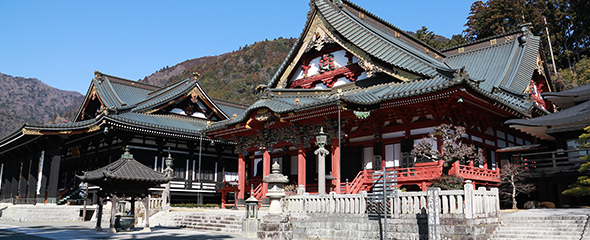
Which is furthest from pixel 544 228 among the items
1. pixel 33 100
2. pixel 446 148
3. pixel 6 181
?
pixel 33 100

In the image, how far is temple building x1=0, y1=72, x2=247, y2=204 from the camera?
29.9m

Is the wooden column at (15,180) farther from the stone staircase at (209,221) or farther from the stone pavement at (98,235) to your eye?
the stone staircase at (209,221)

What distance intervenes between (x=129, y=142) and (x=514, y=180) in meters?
23.9

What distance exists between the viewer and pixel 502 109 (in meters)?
20.9

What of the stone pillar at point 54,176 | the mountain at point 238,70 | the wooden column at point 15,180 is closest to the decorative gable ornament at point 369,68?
the stone pillar at point 54,176

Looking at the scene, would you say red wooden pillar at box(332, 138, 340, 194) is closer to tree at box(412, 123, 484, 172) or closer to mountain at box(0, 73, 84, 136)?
tree at box(412, 123, 484, 172)

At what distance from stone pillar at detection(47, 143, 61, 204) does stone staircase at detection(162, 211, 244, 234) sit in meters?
10.2

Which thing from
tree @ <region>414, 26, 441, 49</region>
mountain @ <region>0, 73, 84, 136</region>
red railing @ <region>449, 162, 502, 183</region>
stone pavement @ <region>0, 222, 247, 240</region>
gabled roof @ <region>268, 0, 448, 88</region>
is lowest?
stone pavement @ <region>0, 222, 247, 240</region>

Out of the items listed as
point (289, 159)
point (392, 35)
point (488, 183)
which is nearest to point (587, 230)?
point (488, 183)

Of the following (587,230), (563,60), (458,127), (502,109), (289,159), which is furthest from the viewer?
(563,60)

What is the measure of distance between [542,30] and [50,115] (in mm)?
171911

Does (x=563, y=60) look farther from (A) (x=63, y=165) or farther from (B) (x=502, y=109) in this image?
(A) (x=63, y=165)

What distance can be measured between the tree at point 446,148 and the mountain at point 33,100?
157 meters

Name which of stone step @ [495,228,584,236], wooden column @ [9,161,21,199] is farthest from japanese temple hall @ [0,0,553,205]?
stone step @ [495,228,584,236]
